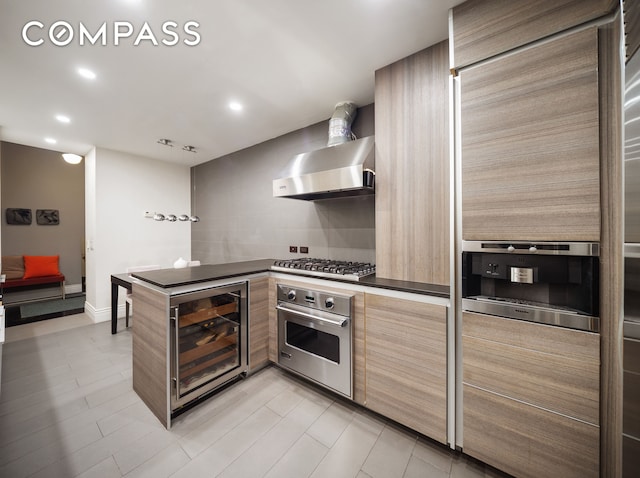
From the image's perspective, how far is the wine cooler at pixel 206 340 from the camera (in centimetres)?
163

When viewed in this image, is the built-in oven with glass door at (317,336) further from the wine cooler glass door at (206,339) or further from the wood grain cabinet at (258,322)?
the wine cooler glass door at (206,339)

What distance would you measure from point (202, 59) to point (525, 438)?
2.87m

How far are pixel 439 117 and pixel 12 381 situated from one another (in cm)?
392

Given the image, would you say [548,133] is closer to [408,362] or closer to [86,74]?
[408,362]

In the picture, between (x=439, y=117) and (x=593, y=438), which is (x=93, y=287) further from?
(x=593, y=438)

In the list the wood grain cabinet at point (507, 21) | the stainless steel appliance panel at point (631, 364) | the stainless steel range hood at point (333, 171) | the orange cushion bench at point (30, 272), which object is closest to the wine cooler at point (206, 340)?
the stainless steel range hood at point (333, 171)

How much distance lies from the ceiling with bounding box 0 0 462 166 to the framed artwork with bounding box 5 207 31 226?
116 inches

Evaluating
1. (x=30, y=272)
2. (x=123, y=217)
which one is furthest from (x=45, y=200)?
(x=123, y=217)

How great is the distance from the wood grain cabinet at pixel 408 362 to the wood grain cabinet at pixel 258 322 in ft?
3.15

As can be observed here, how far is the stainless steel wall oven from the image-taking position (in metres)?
1.04

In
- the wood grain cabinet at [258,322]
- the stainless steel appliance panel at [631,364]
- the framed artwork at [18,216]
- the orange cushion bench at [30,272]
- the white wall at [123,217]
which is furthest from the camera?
the framed artwork at [18,216]

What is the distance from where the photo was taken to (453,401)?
4.39 ft

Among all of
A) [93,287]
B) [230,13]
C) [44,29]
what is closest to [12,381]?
[93,287]

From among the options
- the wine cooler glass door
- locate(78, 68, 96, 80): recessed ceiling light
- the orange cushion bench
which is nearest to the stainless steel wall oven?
the wine cooler glass door
